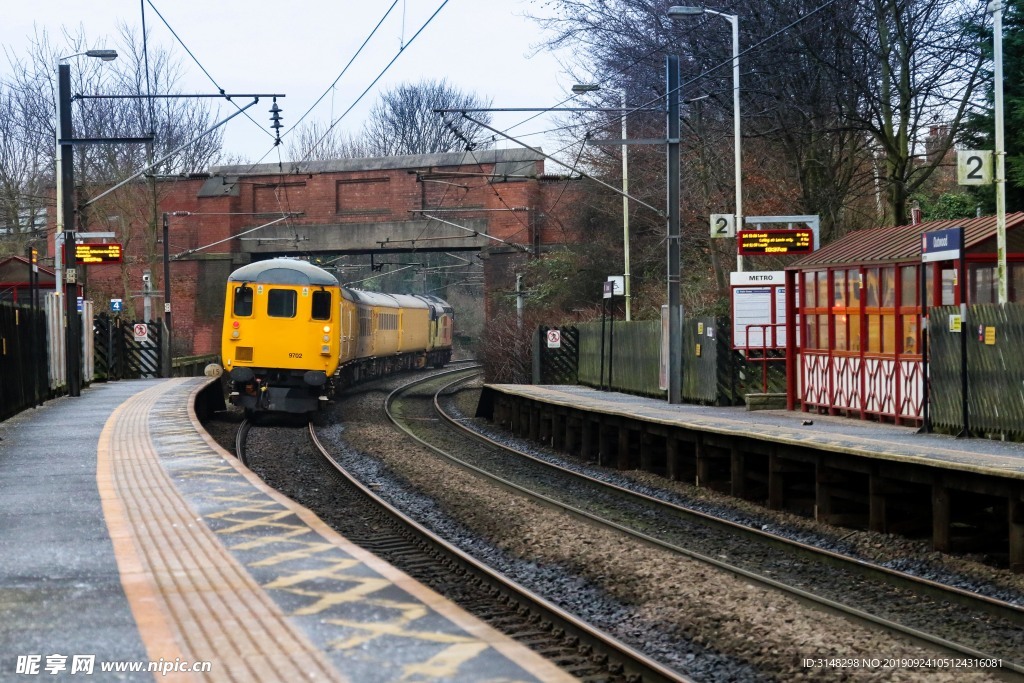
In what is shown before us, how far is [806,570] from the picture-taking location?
10977 millimetres

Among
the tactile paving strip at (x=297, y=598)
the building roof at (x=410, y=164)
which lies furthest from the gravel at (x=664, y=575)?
the building roof at (x=410, y=164)

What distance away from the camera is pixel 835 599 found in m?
9.76

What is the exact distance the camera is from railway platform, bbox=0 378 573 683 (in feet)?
18.5

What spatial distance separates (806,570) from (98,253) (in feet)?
81.0

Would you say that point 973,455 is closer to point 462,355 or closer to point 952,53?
point 952,53

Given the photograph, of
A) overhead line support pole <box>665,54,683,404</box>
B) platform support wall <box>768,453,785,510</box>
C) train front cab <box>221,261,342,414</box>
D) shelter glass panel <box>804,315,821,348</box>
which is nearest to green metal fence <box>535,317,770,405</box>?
overhead line support pole <box>665,54,683,404</box>

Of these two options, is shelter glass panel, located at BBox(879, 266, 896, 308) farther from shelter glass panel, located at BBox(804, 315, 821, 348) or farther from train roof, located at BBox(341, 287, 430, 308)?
train roof, located at BBox(341, 287, 430, 308)

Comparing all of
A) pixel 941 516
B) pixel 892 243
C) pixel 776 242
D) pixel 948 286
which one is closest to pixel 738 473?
pixel 948 286

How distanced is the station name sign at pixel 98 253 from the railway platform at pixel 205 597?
20.7 m

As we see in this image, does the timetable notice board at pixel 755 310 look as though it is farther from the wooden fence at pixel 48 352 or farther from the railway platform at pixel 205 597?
the railway platform at pixel 205 597

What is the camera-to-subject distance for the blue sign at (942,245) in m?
15.7

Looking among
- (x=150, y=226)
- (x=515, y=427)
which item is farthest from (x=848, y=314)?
(x=150, y=226)

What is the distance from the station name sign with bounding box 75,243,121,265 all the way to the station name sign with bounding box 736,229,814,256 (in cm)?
1641

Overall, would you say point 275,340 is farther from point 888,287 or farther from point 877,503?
point 877,503
